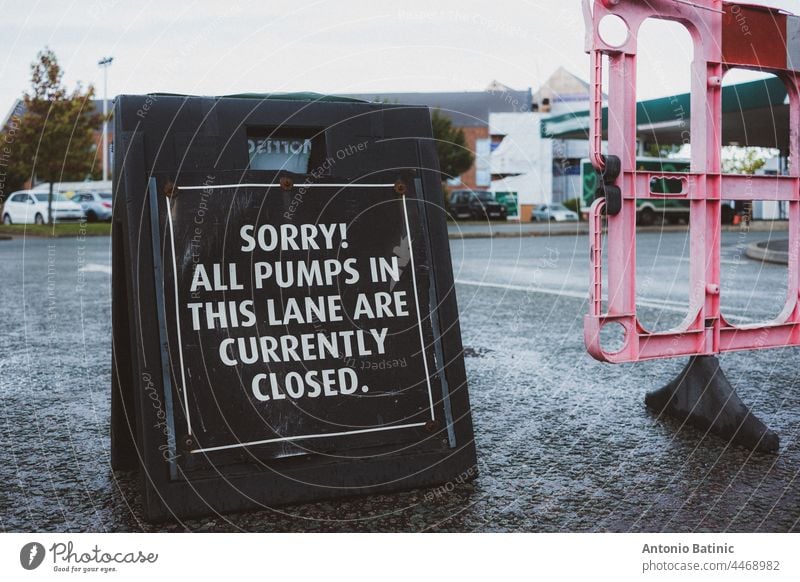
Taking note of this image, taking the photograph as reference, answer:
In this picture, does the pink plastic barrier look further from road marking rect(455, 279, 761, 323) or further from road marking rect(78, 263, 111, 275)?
road marking rect(78, 263, 111, 275)

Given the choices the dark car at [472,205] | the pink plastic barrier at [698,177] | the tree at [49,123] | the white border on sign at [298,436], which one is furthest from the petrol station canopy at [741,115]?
the tree at [49,123]

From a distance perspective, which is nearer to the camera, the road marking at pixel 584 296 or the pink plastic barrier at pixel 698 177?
the pink plastic barrier at pixel 698 177

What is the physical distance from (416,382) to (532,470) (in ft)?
2.01

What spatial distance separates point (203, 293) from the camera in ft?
7.91

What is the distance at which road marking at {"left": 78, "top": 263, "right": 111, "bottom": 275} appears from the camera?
11.1 metres

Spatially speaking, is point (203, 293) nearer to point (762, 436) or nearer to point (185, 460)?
point (185, 460)

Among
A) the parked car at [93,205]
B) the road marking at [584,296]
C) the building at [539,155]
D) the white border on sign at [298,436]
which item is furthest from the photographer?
the building at [539,155]

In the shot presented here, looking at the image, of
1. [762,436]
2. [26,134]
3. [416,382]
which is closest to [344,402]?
[416,382]

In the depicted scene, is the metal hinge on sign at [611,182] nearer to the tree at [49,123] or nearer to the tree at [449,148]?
the tree at [49,123]

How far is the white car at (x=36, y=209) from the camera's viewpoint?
28.5m

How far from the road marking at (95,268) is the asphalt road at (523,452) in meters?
4.71

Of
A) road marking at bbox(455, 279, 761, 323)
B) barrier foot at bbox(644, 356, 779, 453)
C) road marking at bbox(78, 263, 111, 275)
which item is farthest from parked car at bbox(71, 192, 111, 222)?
barrier foot at bbox(644, 356, 779, 453)

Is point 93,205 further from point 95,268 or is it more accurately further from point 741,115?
point 741,115
